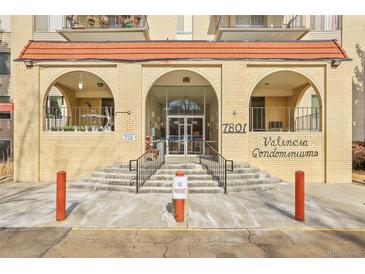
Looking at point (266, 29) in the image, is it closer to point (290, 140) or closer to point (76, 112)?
point (290, 140)

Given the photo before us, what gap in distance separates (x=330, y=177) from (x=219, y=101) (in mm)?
6067

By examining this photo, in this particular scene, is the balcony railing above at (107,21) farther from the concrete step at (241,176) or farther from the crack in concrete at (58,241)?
the crack in concrete at (58,241)

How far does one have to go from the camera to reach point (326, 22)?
15672mm

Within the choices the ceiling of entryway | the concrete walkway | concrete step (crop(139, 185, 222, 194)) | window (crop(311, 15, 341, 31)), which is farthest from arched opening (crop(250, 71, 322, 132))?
concrete step (crop(139, 185, 222, 194))

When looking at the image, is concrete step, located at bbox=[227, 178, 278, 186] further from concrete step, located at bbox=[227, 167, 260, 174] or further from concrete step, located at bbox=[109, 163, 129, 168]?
concrete step, located at bbox=[109, 163, 129, 168]

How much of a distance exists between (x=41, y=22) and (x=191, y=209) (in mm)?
17836

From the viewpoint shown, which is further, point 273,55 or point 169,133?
point 169,133

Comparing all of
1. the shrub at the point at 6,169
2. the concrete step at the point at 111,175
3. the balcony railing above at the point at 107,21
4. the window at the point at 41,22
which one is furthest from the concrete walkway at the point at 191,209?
the window at the point at 41,22

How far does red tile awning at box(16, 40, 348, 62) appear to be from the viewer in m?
9.98

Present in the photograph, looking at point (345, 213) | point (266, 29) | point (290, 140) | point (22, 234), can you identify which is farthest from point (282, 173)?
point (22, 234)

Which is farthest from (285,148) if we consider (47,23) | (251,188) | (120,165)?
(47,23)

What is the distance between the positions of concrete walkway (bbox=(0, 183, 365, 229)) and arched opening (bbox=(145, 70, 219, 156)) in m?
5.07

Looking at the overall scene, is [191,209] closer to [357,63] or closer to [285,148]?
[285,148]

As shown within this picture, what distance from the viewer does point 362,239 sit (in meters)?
4.45
